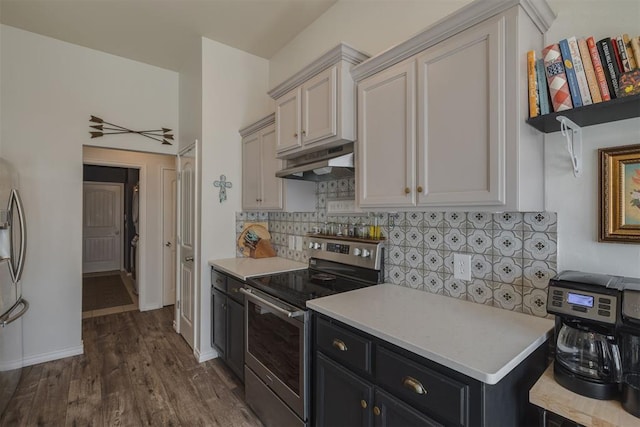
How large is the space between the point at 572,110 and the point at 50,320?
4024mm

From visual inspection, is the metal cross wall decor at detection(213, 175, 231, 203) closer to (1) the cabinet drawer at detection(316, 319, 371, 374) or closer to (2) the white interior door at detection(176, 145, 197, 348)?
(2) the white interior door at detection(176, 145, 197, 348)

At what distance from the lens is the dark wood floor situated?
2.02m

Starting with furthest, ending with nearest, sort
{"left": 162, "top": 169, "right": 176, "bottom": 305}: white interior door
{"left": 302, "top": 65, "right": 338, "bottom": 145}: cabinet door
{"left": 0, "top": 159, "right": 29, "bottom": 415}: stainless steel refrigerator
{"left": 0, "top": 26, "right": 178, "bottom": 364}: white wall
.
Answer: {"left": 162, "top": 169, "right": 176, "bottom": 305}: white interior door
{"left": 0, "top": 26, "right": 178, "bottom": 364}: white wall
{"left": 0, "top": 159, "right": 29, "bottom": 415}: stainless steel refrigerator
{"left": 302, "top": 65, "right": 338, "bottom": 145}: cabinet door

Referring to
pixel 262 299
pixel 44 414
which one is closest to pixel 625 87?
pixel 262 299

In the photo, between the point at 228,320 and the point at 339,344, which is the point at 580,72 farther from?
the point at 228,320

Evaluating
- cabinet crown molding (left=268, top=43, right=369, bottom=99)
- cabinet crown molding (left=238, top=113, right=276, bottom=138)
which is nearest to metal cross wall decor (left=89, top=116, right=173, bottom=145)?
cabinet crown molding (left=238, top=113, right=276, bottom=138)

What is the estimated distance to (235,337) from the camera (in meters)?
2.36

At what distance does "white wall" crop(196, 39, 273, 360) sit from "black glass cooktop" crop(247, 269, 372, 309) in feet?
2.88

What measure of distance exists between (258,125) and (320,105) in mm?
989

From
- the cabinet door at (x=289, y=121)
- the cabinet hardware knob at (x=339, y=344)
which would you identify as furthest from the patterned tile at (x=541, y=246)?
the cabinet door at (x=289, y=121)

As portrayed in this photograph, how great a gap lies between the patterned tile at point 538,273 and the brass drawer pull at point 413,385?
70cm

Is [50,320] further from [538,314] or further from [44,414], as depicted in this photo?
[538,314]

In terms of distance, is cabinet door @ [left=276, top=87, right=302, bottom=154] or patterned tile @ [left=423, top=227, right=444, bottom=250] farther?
cabinet door @ [left=276, top=87, right=302, bottom=154]

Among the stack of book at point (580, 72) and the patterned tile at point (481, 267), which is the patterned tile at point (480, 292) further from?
the stack of book at point (580, 72)
